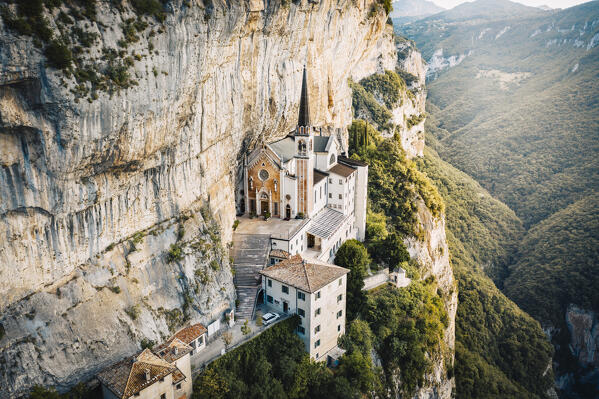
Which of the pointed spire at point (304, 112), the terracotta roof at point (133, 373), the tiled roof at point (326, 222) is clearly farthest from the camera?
the tiled roof at point (326, 222)

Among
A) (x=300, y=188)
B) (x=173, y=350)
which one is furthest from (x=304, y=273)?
(x=300, y=188)

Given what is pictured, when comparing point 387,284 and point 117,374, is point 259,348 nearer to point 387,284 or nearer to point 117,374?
point 117,374

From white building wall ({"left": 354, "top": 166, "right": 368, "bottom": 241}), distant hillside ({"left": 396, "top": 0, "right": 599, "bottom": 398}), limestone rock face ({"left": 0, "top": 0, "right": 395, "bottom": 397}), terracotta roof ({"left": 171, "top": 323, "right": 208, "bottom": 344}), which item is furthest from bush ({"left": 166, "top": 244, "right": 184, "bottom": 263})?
distant hillside ({"left": 396, "top": 0, "right": 599, "bottom": 398})

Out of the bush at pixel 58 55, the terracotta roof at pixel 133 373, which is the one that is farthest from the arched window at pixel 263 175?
the bush at pixel 58 55

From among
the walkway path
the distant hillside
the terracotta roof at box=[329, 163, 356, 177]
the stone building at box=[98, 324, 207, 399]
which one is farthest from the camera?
the distant hillside

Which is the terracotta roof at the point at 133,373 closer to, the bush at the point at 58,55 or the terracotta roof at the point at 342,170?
the bush at the point at 58,55

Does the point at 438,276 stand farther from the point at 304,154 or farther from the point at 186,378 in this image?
the point at 186,378

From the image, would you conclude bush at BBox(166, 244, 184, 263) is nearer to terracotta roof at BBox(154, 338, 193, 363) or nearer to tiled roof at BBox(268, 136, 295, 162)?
terracotta roof at BBox(154, 338, 193, 363)
